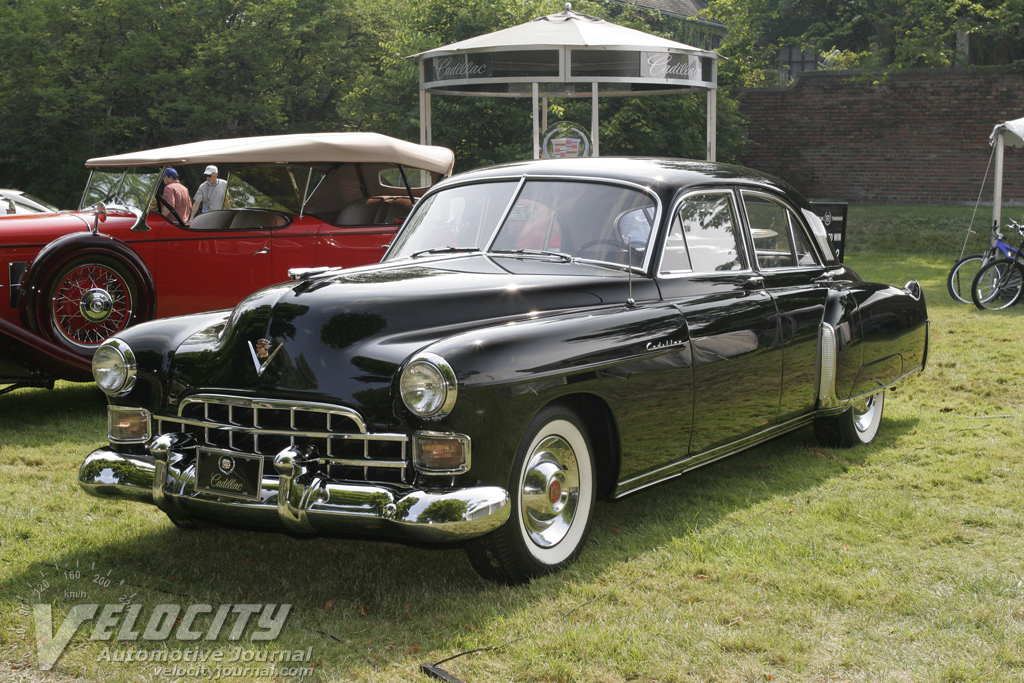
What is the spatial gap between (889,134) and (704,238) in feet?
71.7

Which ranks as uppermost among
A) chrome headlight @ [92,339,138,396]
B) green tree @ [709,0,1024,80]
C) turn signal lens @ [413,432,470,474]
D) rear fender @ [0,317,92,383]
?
green tree @ [709,0,1024,80]

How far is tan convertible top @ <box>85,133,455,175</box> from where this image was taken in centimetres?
855

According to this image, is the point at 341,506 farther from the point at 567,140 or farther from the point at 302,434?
the point at 567,140

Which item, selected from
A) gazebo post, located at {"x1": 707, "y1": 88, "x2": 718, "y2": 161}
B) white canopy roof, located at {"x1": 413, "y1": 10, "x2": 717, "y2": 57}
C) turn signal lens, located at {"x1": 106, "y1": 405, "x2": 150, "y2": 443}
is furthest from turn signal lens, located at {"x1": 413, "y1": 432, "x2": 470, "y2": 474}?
gazebo post, located at {"x1": 707, "y1": 88, "x2": 718, "y2": 161}

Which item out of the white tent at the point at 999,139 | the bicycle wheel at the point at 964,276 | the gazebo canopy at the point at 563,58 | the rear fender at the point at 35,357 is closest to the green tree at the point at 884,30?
the white tent at the point at 999,139

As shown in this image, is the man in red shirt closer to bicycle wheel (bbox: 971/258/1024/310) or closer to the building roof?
bicycle wheel (bbox: 971/258/1024/310)

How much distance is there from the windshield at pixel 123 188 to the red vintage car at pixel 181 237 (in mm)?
12

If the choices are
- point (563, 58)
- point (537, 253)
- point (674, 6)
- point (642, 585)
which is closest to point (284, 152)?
point (537, 253)

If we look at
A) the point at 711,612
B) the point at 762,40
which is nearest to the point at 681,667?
the point at 711,612

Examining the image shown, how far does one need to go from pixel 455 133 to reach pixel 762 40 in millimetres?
20019

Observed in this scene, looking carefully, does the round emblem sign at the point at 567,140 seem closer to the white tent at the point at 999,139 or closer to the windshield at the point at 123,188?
the white tent at the point at 999,139

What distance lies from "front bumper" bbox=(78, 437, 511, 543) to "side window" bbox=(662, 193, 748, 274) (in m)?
1.84

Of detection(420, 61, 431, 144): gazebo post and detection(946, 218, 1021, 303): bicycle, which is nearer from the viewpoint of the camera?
detection(946, 218, 1021, 303): bicycle

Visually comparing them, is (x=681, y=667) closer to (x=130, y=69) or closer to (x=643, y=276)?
(x=643, y=276)
